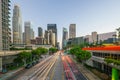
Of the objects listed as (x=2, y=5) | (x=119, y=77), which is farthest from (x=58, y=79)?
(x=2, y=5)

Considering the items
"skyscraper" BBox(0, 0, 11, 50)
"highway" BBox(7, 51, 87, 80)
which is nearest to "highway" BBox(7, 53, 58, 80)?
"highway" BBox(7, 51, 87, 80)

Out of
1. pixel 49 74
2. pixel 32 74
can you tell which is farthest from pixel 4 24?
pixel 49 74

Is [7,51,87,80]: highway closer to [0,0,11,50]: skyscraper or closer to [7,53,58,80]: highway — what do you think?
[7,53,58,80]: highway

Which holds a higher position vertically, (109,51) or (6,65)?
(109,51)

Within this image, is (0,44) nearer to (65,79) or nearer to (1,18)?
(1,18)

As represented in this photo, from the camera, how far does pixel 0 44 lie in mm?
98750

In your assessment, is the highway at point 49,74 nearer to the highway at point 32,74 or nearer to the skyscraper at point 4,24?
the highway at point 32,74

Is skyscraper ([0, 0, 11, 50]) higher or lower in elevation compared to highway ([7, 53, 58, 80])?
higher

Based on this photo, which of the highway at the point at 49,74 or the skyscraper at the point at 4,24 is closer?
the highway at the point at 49,74

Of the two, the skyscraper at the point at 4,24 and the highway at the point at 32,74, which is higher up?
the skyscraper at the point at 4,24

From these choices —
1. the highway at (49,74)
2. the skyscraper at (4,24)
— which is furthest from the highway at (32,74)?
the skyscraper at (4,24)

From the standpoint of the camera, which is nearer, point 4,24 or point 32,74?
point 32,74

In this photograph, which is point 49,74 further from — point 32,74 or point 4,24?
point 4,24

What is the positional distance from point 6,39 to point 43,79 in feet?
239
